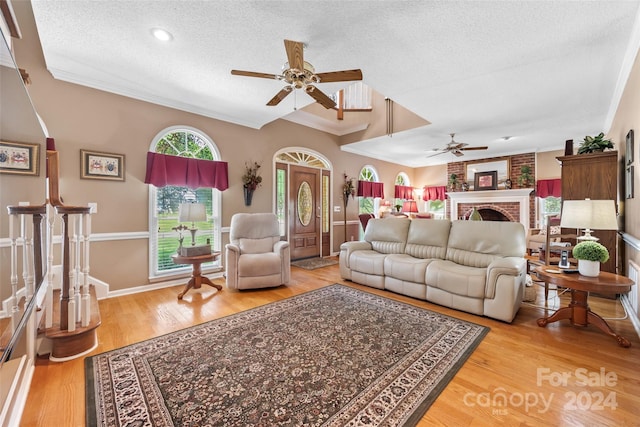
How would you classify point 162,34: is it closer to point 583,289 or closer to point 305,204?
point 305,204

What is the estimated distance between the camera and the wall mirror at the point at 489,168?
7.20 meters

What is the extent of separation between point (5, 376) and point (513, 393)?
2709 millimetres

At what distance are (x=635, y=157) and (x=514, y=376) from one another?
257cm

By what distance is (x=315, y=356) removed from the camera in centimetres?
206

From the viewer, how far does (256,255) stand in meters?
3.78

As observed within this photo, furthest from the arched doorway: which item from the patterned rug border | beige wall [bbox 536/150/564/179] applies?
beige wall [bbox 536/150/564/179]

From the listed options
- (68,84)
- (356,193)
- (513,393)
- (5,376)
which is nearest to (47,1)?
(68,84)

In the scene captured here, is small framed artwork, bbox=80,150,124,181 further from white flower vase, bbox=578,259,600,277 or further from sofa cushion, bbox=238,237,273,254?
white flower vase, bbox=578,259,600,277

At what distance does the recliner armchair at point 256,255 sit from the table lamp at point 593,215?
10.4ft

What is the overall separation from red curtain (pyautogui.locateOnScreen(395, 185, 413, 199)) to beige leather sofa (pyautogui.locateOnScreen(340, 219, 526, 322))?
14.2 feet

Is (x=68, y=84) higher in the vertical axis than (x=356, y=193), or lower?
higher

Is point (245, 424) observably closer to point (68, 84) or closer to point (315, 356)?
point (315, 356)

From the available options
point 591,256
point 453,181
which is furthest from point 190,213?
point 453,181

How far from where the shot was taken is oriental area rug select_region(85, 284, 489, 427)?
58.9 inches
